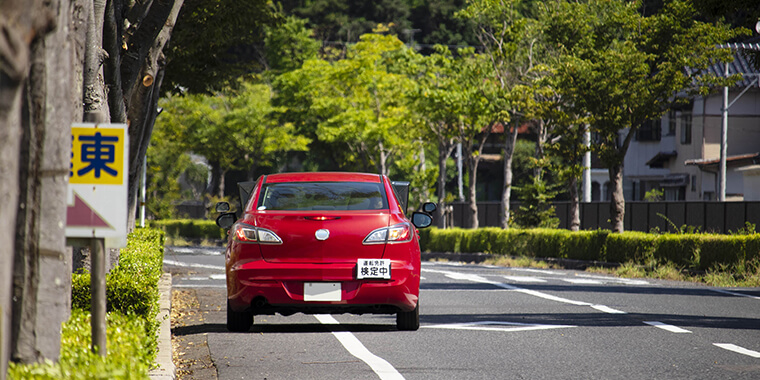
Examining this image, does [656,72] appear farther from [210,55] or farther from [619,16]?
[210,55]

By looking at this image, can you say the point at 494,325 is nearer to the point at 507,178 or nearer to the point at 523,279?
the point at 523,279

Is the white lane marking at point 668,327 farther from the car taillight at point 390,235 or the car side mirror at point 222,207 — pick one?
the car side mirror at point 222,207

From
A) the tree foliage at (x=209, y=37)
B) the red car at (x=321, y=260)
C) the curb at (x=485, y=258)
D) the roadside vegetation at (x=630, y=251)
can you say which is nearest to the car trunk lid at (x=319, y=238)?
the red car at (x=321, y=260)

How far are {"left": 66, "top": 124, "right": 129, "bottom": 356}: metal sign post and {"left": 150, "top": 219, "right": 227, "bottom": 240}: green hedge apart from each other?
167ft

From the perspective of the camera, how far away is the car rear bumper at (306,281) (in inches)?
361

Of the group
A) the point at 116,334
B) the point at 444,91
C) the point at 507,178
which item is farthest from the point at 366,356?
the point at 444,91

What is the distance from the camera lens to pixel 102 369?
4266 millimetres

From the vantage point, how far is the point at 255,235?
9.34 m

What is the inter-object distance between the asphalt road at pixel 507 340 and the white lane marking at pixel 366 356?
0.01 m

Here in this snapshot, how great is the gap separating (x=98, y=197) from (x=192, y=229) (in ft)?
174

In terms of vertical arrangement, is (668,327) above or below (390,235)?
below

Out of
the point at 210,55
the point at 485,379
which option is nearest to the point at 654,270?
the point at 210,55

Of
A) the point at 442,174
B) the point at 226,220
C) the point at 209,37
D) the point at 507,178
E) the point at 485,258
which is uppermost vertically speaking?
the point at 209,37

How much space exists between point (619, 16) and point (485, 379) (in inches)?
888
